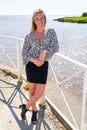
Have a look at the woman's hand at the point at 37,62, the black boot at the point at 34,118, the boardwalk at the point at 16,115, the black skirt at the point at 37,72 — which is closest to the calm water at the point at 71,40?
the boardwalk at the point at 16,115

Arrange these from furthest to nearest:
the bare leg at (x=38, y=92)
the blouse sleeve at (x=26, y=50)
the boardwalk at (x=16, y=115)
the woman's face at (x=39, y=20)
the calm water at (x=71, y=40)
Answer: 1. the calm water at (x=71, y=40)
2. the boardwalk at (x=16, y=115)
3. the bare leg at (x=38, y=92)
4. the blouse sleeve at (x=26, y=50)
5. the woman's face at (x=39, y=20)

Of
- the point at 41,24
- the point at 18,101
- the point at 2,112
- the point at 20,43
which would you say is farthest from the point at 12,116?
the point at 20,43

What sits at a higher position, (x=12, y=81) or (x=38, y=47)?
(x=38, y=47)

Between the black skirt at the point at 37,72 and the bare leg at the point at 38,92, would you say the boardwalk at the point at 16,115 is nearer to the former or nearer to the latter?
the bare leg at the point at 38,92

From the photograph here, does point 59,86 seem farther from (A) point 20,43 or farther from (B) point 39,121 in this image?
(A) point 20,43

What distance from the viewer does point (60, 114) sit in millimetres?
5277

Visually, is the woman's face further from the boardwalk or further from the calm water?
the calm water

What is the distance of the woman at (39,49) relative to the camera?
457 centimetres

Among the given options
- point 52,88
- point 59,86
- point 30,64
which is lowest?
point 52,88

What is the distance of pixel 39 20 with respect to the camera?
4512mm

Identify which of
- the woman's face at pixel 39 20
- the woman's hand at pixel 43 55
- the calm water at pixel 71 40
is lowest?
the calm water at pixel 71 40

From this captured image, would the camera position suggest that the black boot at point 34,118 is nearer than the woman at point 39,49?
No

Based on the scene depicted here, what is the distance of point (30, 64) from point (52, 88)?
270 cm

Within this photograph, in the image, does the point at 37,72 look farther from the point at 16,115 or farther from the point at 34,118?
the point at 16,115
